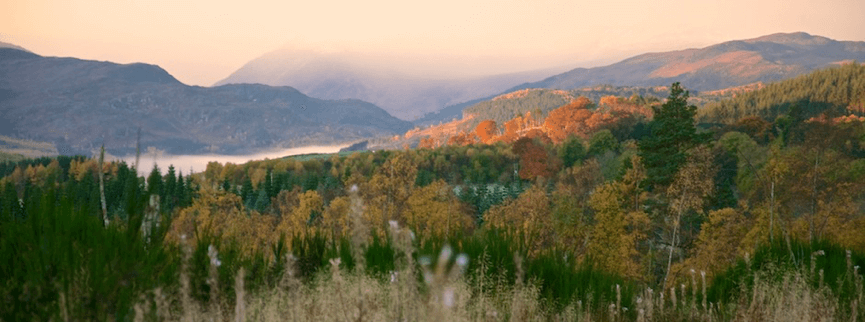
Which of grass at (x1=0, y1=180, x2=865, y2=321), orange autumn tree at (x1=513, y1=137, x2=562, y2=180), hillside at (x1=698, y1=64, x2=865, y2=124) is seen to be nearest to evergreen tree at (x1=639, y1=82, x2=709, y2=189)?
grass at (x1=0, y1=180, x2=865, y2=321)

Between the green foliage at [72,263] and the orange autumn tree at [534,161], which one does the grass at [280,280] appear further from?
the orange autumn tree at [534,161]

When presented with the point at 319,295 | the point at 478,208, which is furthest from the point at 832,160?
the point at 478,208

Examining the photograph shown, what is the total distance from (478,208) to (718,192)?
45.4 meters

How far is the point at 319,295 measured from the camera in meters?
6.57

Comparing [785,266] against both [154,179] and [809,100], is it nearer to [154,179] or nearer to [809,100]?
[154,179]

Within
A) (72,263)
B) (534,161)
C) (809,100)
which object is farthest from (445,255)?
(809,100)

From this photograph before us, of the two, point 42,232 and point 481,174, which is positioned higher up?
point 42,232

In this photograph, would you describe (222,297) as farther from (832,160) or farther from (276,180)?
(276,180)

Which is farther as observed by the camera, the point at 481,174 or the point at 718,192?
the point at 481,174

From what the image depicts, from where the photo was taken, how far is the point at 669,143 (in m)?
62.4

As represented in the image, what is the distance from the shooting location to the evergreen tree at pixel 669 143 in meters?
59.3

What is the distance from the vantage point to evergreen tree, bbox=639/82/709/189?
59.3 meters

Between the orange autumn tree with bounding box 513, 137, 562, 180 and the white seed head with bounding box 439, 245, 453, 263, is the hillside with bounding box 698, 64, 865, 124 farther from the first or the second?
the white seed head with bounding box 439, 245, 453, 263

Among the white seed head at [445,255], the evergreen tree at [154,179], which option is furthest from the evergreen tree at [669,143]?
the evergreen tree at [154,179]
